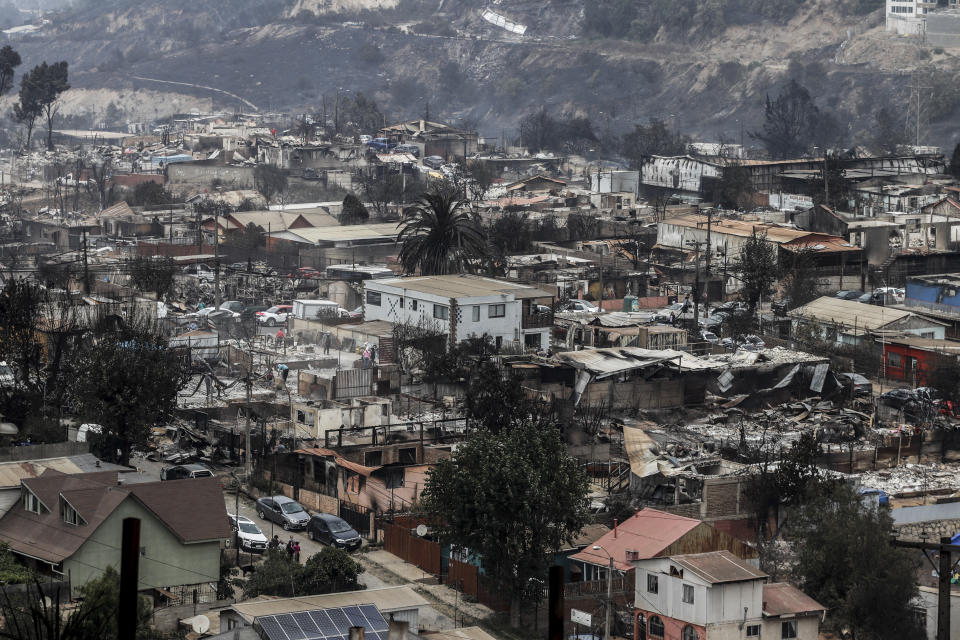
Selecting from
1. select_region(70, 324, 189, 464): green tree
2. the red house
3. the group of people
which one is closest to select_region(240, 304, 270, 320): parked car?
select_region(70, 324, 189, 464): green tree

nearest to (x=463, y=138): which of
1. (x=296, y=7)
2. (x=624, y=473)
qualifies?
(x=624, y=473)

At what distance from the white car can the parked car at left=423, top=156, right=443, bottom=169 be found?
62935mm

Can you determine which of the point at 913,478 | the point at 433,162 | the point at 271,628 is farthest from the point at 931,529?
the point at 433,162

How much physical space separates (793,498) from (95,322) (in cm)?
1717

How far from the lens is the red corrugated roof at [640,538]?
20.8 m

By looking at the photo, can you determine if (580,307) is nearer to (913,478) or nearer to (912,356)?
(912,356)

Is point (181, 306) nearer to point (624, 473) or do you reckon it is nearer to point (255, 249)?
point (255, 249)

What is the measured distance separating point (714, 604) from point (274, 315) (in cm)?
2376

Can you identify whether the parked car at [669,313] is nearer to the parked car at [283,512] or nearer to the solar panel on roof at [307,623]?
the parked car at [283,512]

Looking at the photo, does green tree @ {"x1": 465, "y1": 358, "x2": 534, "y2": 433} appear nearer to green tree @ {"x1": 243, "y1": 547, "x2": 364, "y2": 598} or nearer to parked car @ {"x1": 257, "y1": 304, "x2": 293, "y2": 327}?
green tree @ {"x1": 243, "y1": 547, "x2": 364, "y2": 598}

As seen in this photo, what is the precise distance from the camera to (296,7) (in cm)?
18012

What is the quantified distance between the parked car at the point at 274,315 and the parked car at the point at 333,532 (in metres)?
17.6

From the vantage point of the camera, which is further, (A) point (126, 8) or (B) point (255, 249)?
(A) point (126, 8)

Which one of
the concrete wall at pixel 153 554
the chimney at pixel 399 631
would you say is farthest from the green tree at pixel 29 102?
the chimney at pixel 399 631
